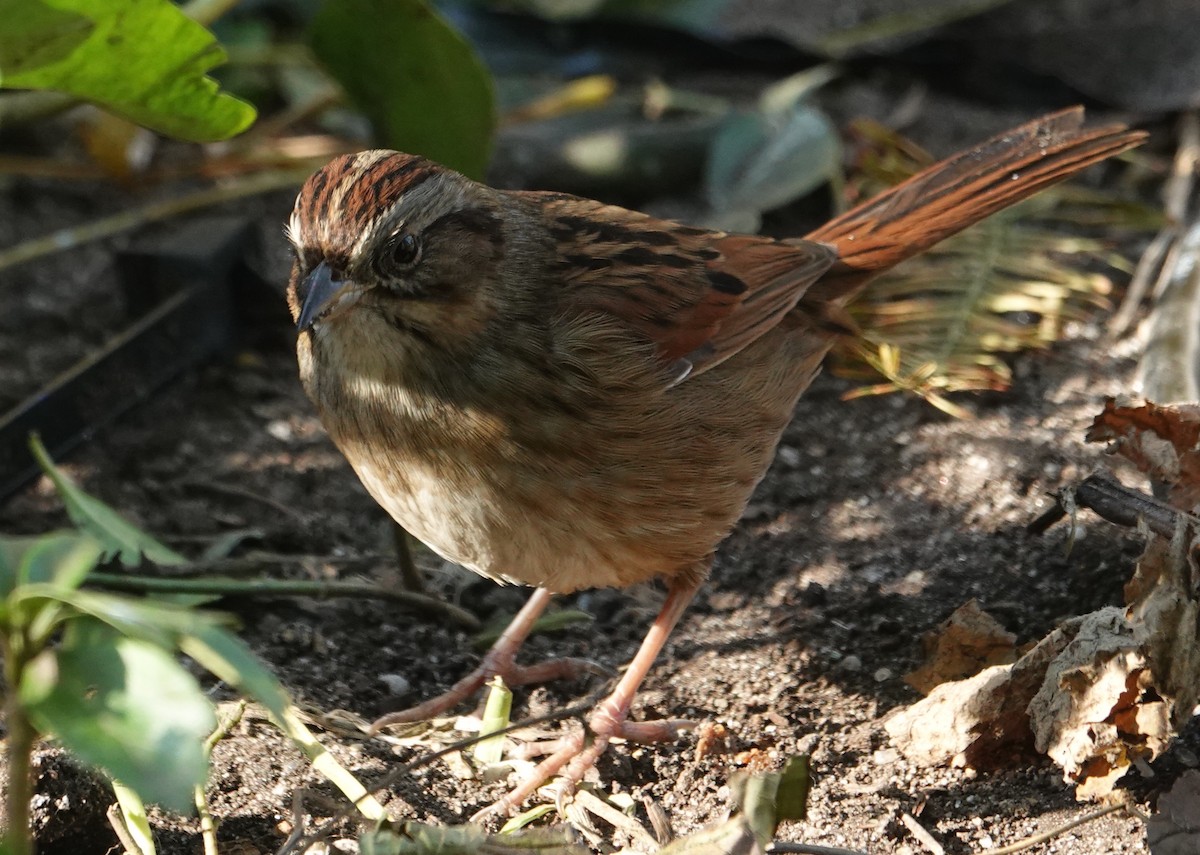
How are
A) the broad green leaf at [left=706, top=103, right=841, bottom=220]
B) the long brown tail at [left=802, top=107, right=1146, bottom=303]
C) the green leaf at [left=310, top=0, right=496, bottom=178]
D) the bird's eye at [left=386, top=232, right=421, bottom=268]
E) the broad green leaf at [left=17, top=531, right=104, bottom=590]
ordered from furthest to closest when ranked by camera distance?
the broad green leaf at [left=706, top=103, right=841, bottom=220]
the green leaf at [left=310, top=0, right=496, bottom=178]
the long brown tail at [left=802, top=107, right=1146, bottom=303]
the bird's eye at [left=386, top=232, right=421, bottom=268]
the broad green leaf at [left=17, top=531, right=104, bottom=590]

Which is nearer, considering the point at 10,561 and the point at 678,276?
A: the point at 10,561

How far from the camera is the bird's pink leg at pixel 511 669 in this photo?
3.34m

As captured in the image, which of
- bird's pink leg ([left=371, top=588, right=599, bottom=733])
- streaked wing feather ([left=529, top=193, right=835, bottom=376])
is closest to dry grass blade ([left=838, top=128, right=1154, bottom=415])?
streaked wing feather ([left=529, top=193, right=835, bottom=376])

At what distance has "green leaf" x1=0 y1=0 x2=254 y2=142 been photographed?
2660 mm

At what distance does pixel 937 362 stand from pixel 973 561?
901 mm

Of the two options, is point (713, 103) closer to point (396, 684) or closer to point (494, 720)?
point (396, 684)

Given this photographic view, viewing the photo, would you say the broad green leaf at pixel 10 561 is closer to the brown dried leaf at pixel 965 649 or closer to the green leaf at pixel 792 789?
the green leaf at pixel 792 789

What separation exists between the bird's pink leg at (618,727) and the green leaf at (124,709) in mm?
1208

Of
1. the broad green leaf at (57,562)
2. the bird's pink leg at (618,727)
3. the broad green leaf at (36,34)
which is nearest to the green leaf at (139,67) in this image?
the broad green leaf at (36,34)

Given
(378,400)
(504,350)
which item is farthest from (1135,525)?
(378,400)

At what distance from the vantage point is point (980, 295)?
452cm

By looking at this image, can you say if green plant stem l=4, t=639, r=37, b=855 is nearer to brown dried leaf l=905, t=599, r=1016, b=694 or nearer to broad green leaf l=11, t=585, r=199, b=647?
broad green leaf l=11, t=585, r=199, b=647

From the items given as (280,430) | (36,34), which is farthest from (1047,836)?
(280,430)

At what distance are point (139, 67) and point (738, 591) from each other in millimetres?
1947
